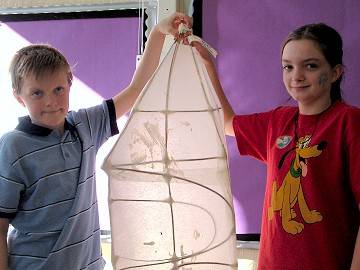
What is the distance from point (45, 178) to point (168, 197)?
32cm

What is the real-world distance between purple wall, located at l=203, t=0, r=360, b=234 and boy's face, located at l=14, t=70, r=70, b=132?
565 mm

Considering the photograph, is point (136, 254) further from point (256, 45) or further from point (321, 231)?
point (256, 45)

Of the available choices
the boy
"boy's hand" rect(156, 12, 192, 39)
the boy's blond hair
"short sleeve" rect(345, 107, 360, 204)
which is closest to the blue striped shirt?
the boy

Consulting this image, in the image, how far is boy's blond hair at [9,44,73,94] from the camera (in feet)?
3.22

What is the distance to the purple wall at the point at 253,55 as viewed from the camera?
1281 millimetres

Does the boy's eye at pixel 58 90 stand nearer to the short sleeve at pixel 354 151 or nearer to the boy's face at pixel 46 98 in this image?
the boy's face at pixel 46 98

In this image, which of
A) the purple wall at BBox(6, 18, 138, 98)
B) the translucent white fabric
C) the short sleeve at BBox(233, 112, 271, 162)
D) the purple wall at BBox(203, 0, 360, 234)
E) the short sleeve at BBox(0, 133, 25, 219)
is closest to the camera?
the translucent white fabric

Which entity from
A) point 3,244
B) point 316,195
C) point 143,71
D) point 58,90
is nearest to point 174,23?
point 143,71

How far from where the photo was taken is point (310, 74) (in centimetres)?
95

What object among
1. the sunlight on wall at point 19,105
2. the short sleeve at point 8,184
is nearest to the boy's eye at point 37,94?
the short sleeve at point 8,184

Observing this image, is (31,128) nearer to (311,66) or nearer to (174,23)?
(174,23)

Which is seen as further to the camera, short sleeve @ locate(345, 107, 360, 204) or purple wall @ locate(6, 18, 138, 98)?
purple wall @ locate(6, 18, 138, 98)

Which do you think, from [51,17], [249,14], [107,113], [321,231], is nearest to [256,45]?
A: [249,14]

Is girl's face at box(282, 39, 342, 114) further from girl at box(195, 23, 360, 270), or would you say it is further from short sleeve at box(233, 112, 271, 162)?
short sleeve at box(233, 112, 271, 162)
